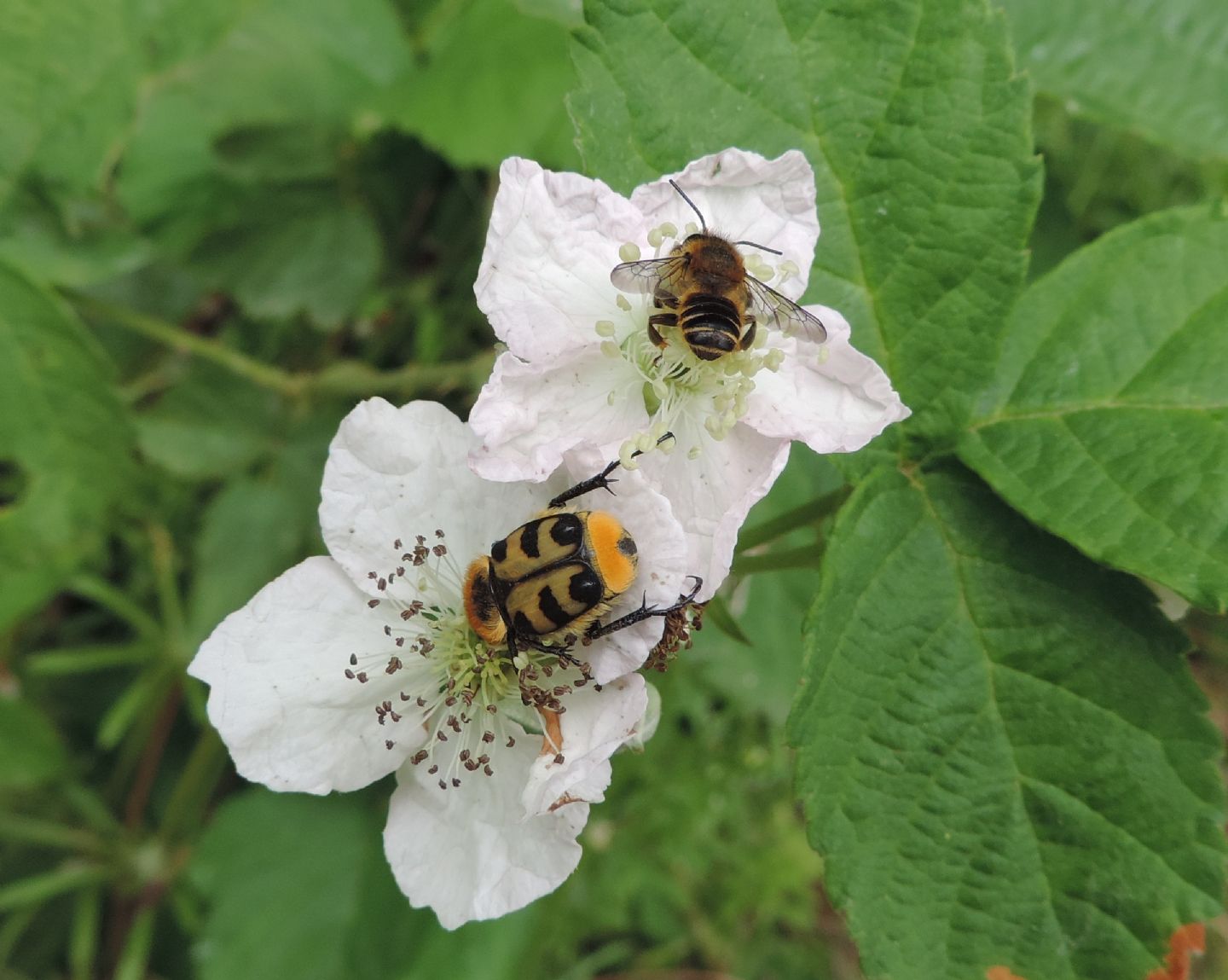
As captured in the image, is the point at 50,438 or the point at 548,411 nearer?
the point at 548,411

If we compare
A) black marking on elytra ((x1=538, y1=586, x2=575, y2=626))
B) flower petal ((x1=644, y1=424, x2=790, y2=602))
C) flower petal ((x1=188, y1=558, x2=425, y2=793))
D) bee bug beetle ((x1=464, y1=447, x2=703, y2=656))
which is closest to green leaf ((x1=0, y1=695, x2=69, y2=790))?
flower petal ((x1=188, y1=558, x2=425, y2=793))

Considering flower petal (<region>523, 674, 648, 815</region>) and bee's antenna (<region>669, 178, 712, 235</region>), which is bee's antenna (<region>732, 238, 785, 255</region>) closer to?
bee's antenna (<region>669, 178, 712, 235</region>)

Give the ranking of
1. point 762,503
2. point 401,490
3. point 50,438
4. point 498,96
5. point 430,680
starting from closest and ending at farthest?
point 401,490 → point 430,680 → point 762,503 → point 50,438 → point 498,96

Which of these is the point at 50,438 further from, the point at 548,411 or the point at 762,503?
the point at 762,503

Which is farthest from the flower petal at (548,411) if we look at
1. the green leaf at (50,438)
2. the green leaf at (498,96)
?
the green leaf at (50,438)

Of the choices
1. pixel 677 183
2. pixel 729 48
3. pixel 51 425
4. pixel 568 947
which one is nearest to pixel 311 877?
pixel 568 947

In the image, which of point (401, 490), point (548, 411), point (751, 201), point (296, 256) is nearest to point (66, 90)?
point (296, 256)
